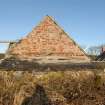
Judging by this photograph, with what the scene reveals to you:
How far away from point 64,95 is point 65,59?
9.02m

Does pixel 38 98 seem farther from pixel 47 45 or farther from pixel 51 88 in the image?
pixel 47 45

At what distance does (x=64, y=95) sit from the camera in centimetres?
1148

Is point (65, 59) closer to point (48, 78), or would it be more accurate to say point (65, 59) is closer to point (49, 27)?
point (49, 27)

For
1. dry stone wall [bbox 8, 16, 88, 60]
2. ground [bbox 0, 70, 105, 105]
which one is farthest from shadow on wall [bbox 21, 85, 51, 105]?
dry stone wall [bbox 8, 16, 88, 60]

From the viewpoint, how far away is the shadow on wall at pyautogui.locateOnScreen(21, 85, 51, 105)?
1094 centimetres

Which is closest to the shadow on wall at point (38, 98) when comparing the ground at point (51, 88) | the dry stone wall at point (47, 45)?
the ground at point (51, 88)

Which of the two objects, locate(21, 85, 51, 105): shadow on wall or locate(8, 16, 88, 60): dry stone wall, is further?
locate(8, 16, 88, 60): dry stone wall

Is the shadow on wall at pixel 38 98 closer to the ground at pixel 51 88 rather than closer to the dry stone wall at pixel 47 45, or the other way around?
the ground at pixel 51 88

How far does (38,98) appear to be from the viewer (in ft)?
36.7

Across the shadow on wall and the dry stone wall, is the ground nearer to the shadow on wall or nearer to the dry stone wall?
the shadow on wall

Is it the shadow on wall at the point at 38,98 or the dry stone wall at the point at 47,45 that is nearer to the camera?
the shadow on wall at the point at 38,98

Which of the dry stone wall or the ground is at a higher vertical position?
the dry stone wall

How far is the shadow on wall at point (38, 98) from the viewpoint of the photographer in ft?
35.9

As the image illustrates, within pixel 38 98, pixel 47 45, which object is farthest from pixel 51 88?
pixel 47 45
